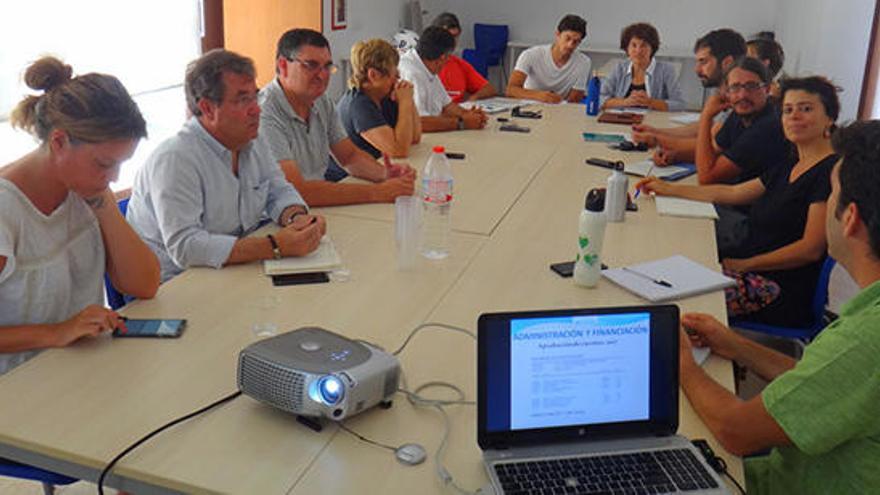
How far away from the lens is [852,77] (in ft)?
19.3

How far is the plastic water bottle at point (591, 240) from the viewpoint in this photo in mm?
2078

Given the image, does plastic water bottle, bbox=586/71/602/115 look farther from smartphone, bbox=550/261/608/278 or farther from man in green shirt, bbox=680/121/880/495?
man in green shirt, bbox=680/121/880/495

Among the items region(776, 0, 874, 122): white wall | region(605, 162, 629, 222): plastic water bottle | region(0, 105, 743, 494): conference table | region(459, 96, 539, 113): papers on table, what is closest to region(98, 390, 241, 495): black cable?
region(0, 105, 743, 494): conference table

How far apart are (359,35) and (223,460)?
632cm

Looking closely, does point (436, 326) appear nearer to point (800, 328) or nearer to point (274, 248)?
point (274, 248)

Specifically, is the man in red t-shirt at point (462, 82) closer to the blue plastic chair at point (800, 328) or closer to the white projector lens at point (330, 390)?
the blue plastic chair at point (800, 328)

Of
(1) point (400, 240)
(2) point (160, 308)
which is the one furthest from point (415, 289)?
(2) point (160, 308)

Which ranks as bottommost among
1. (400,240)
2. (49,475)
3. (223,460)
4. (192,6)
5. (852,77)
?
(49,475)

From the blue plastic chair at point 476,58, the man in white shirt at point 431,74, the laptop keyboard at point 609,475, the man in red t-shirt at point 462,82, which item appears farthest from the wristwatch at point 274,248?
the blue plastic chair at point 476,58

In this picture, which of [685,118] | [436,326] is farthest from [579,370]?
[685,118]

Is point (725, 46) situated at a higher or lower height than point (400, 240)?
higher

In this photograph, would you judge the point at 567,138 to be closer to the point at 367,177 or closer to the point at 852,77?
the point at 367,177

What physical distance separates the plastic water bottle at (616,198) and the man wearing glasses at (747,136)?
89cm

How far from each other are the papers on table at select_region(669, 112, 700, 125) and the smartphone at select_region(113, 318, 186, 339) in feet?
12.0
